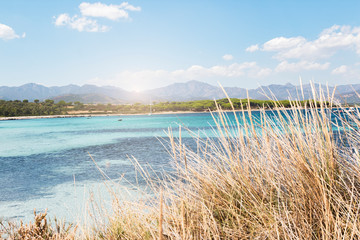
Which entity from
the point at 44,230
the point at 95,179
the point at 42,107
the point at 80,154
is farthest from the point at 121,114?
the point at 44,230

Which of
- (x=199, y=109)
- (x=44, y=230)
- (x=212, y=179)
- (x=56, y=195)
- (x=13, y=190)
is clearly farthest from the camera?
(x=199, y=109)

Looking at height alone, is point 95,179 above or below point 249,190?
below

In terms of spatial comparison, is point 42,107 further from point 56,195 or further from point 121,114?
point 56,195

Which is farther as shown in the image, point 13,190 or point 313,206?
point 13,190

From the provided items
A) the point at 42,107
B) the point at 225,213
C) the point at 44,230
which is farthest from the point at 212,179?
the point at 42,107

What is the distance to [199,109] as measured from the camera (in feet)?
333

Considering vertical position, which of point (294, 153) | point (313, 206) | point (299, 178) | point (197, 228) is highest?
point (294, 153)

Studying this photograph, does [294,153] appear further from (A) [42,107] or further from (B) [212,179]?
(A) [42,107]

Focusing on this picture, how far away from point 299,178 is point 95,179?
10.6m

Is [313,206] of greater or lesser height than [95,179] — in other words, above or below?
above

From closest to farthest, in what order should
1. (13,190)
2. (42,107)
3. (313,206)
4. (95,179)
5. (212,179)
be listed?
1. (313,206)
2. (212,179)
3. (13,190)
4. (95,179)
5. (42,107)

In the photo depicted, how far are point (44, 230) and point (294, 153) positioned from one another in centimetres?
260

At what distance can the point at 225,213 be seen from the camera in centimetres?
167

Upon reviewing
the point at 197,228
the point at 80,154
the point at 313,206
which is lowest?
the point at 80,154
